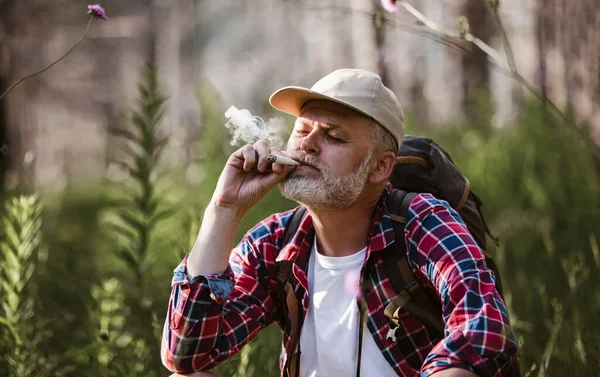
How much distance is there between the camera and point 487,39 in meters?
8.94

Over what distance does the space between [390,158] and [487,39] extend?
684 cm

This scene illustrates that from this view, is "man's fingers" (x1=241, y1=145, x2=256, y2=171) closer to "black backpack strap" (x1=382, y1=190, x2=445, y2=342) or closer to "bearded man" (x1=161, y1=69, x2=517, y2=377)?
"bearded man" (x1=161, y1=69, x2=517, y2=377)

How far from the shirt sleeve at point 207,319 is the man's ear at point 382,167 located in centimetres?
57

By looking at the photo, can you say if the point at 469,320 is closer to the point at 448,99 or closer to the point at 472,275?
the point at 472,275

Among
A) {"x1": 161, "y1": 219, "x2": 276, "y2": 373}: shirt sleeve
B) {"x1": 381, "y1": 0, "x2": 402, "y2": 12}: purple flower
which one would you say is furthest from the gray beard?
{"x1": 381, "y1": 0, "x2": 402, "y2": 12}: purple flower

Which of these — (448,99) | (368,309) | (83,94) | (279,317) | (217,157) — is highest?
(368,309)

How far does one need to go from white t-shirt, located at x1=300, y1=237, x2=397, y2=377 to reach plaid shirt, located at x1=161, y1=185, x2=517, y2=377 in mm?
46

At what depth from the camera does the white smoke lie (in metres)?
2.61

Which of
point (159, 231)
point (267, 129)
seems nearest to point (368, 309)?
point (267, 129)

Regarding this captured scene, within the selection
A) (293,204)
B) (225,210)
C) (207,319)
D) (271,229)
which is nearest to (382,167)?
(271,229)

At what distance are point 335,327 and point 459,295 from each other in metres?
0.51

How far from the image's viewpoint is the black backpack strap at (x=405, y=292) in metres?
2.29

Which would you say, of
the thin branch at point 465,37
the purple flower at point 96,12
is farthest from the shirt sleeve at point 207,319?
the thin branch at point 465,37

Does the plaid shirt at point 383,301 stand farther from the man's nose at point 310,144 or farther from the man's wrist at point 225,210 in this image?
the man's nose at point 310,144
